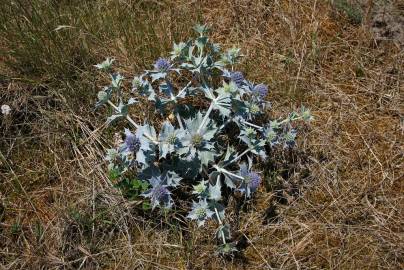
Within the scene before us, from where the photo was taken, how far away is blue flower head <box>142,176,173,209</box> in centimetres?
217

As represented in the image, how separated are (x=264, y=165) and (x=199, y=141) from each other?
53 centimetres

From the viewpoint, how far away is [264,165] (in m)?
2.50

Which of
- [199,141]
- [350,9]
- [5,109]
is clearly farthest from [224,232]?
[350,9]

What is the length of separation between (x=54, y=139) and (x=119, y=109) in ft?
1.63

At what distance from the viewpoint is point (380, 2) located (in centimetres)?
291

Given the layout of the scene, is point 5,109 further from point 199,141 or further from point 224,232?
point 224,232

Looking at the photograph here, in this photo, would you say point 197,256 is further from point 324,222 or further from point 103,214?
point 324,222

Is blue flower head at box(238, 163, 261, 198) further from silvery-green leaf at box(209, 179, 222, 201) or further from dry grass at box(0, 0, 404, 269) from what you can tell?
dry grass at box(0, 0, 404, 269)

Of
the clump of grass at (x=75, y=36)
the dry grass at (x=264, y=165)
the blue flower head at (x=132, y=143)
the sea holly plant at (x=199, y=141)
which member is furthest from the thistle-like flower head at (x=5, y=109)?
the blue flower head at (x=132, y=143)

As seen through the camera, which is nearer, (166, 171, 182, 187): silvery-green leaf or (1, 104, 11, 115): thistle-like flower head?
(166, 171, 182, 187): silvery-green leaf

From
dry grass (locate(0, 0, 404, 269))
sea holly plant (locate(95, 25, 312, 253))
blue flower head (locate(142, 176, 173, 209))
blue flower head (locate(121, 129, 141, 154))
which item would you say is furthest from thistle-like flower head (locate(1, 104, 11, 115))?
blue flower head (locate(142, 176, 173, 209))

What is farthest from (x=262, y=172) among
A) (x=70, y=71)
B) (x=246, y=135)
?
(x=70, y=71)

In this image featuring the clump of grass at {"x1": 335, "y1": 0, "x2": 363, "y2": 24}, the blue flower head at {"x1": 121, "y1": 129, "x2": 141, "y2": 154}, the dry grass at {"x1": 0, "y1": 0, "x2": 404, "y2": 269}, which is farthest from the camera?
the clump of grass at {"x1": 335, "y1": 0, "x2": 363, "y2": 24}

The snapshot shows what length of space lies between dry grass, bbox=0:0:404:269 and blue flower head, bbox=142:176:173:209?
0.17m
